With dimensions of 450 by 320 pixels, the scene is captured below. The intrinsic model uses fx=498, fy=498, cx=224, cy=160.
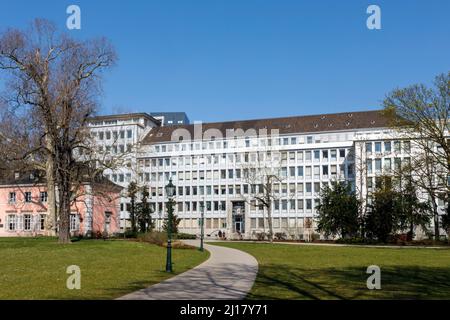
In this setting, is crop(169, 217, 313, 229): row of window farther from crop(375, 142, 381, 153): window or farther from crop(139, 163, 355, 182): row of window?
crop(375, 142, 381, 153): window

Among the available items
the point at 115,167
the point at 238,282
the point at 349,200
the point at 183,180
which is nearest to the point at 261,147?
the point at 183,180

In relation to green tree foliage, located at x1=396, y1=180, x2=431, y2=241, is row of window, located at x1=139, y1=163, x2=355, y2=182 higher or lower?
higher

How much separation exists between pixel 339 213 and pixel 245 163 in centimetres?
3888

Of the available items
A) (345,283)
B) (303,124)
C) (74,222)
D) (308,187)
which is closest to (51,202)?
(74,222)

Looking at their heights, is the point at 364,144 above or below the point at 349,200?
above

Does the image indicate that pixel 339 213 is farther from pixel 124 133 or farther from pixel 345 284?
pixel 124 133

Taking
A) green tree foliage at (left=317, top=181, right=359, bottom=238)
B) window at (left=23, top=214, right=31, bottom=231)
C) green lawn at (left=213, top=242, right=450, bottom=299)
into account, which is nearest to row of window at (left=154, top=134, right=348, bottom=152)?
green tree foliage at (left=317, top=181, right=359, bottom=238)

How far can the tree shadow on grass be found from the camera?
12.1m

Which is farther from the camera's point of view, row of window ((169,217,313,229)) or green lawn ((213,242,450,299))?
row of window ((169,217,313,229))

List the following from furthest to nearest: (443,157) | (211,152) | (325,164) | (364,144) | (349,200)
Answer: (211,152), (325,164), (364,144), (349,200), (443,157)

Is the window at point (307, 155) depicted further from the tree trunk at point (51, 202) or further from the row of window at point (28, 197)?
the tree trunk at point (51, 202)

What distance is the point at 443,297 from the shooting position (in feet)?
38.6
